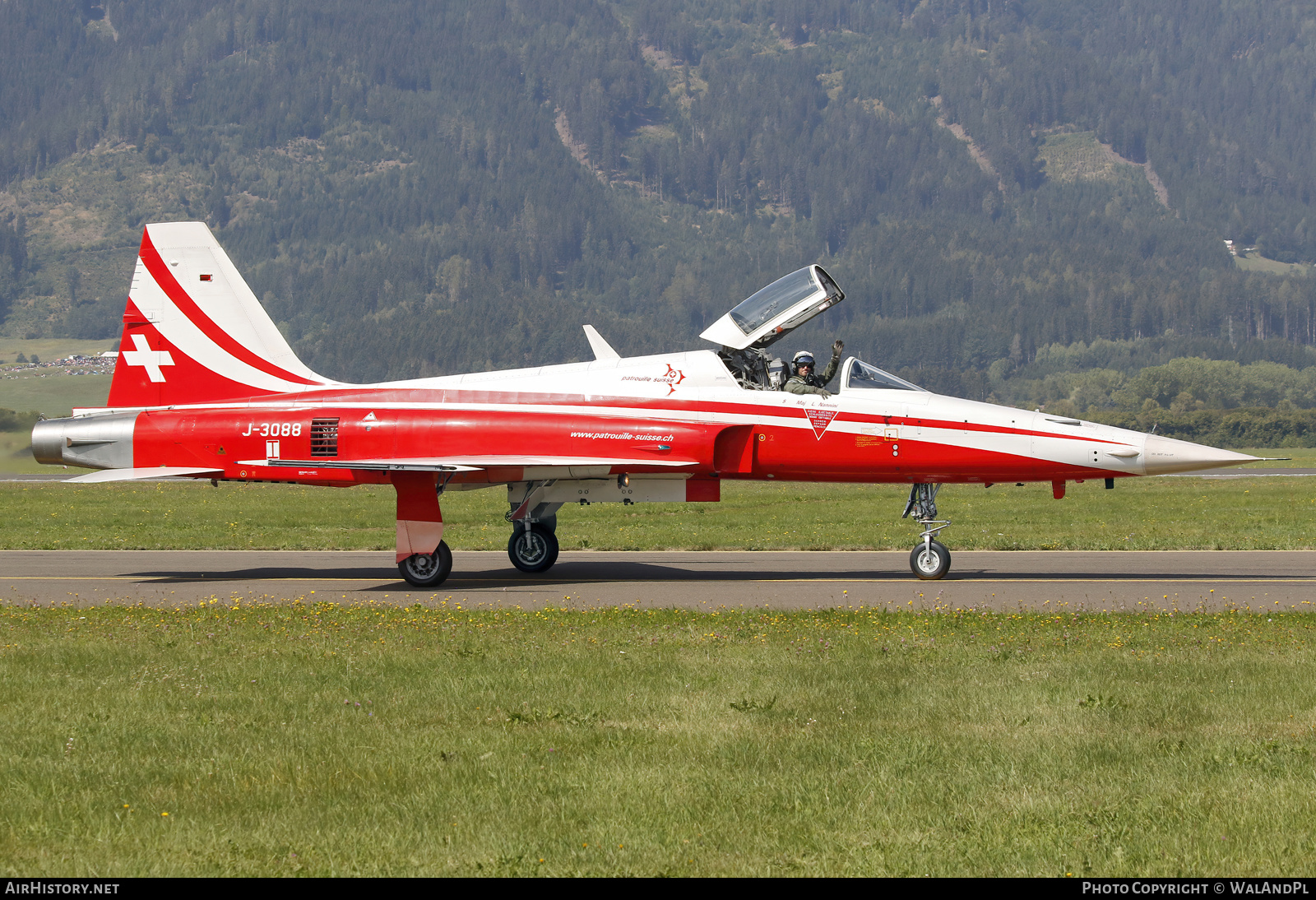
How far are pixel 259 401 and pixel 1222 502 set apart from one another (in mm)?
26284

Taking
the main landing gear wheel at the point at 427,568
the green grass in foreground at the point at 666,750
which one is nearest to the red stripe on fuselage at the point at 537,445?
the main landing gear wheel at the point at 427,568

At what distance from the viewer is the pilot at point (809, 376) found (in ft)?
56.6

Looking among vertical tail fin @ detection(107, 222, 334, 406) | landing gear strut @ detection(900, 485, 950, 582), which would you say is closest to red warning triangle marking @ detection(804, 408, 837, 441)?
landing gear strut @ detection(900, 485, 950, 582)

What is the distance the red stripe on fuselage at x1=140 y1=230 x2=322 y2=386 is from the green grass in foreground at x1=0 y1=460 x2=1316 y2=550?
4704 mm

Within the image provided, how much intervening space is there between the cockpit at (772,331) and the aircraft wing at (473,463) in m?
1.70

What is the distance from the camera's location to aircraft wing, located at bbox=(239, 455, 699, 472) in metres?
16.8

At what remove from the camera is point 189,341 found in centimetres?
1891

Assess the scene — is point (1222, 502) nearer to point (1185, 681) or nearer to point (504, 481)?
point (504, 481)

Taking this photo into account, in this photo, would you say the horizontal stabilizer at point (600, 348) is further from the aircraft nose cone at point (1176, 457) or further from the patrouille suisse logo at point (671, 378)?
the aircraft nose cone at point (1176, 457)

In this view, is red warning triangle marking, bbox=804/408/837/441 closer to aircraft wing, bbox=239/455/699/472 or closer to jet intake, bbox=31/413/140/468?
aircraft wing, bbox=239/455/699/472

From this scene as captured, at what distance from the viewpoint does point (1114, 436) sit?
16.2 m

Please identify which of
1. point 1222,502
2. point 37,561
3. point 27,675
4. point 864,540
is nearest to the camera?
point 27,675

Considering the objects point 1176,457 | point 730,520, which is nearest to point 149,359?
point 730,520
